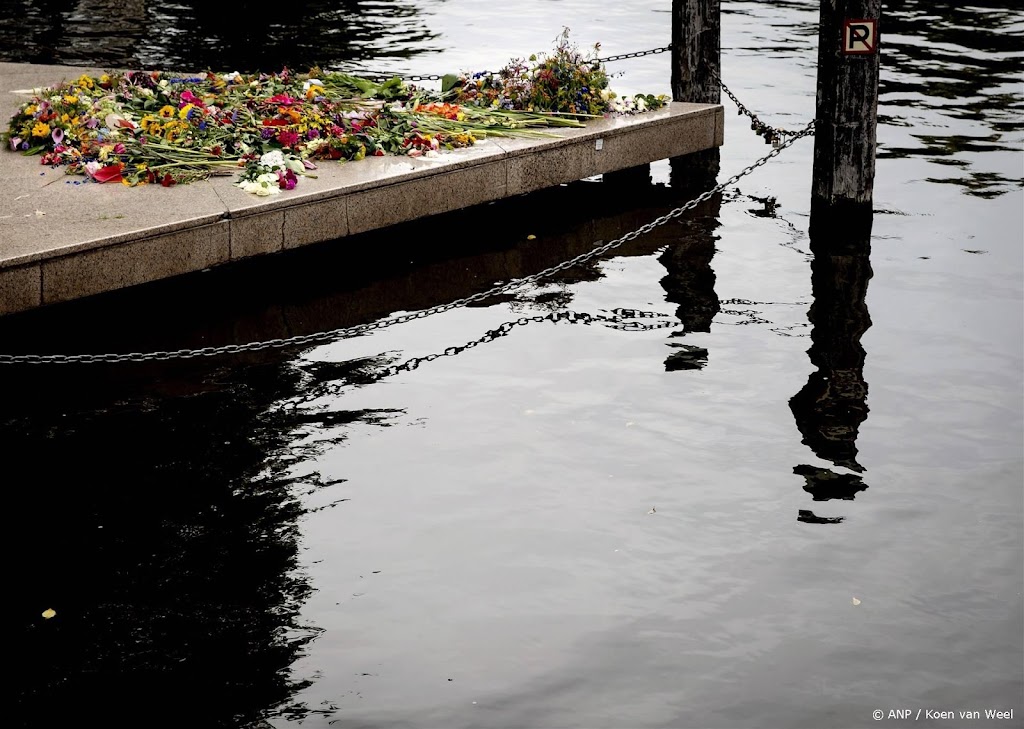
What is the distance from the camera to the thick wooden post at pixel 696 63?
10984 millimetres

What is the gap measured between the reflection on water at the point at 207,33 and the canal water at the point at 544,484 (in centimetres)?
737

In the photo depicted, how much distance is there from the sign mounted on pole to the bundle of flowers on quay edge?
93.4 inches

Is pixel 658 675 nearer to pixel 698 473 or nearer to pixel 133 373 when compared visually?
pixel 698 473

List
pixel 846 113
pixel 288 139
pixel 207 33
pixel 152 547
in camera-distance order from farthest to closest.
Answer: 1. pixel 207 33
2. pixel 288 139
3. pixel 846 113
4. pixel 152 547

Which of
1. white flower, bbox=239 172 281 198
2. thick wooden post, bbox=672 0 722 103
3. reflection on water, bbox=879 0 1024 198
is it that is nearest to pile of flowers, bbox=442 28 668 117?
thick wooden post, bbox=672 0 722 103

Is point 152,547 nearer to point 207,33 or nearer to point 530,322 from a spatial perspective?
point 530,322

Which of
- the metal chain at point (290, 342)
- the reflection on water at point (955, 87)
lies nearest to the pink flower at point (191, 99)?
the metal chain at point (290, 342)

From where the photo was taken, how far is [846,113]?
29.7 ft

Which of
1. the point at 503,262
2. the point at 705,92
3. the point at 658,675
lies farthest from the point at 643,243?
the point at 658,675

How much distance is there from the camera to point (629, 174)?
37.4 ft

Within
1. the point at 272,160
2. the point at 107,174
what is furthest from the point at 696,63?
the point at 107,174

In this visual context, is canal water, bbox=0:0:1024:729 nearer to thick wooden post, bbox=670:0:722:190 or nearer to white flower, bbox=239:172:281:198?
white flower, bbox=239:172:281:198

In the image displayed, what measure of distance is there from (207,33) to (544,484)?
14488 millimetres

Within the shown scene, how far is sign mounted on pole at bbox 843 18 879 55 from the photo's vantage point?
8.72m
